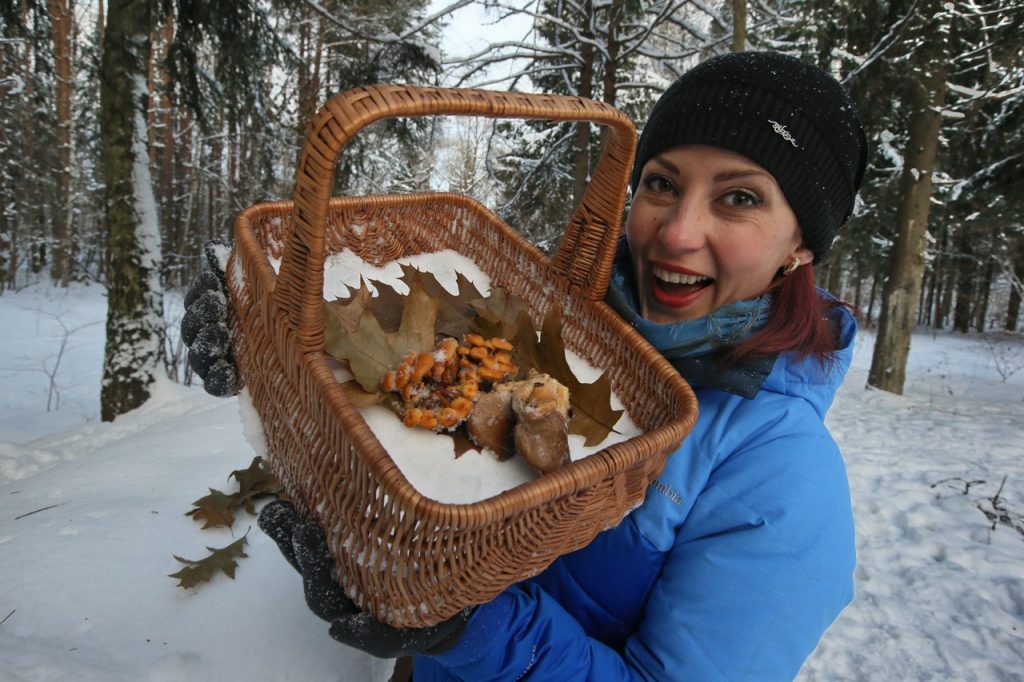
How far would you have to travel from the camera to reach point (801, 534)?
0.78m

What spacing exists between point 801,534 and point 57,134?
1649cm

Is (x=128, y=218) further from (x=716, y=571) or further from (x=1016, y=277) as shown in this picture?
(x=1016, y=277)

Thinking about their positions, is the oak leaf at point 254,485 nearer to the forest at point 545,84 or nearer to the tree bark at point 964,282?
the forest at point 545,84

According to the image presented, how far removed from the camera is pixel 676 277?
1.02 metres

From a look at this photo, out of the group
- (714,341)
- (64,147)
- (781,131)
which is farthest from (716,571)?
(64,147)

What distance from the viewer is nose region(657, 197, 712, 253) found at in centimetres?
95

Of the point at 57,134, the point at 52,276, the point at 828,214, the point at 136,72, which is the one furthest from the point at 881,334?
the point at 52,276

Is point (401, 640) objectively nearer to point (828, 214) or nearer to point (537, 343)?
point (537, 343)

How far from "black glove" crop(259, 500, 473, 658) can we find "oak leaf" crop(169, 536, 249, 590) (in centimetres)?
73

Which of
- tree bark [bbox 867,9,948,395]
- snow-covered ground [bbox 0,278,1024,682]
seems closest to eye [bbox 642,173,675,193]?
snow-covered ground [bbox 0,278,1024,682]

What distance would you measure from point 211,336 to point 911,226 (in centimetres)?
676

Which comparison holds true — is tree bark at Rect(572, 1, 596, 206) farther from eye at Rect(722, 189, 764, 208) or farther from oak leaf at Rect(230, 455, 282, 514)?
eye at Rect(722, 189, 764, 208)

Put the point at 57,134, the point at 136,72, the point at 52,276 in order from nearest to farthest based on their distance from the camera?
the point at 136,72, the point at 57,134, the point at 52,276

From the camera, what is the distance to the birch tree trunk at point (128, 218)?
3.59 m
